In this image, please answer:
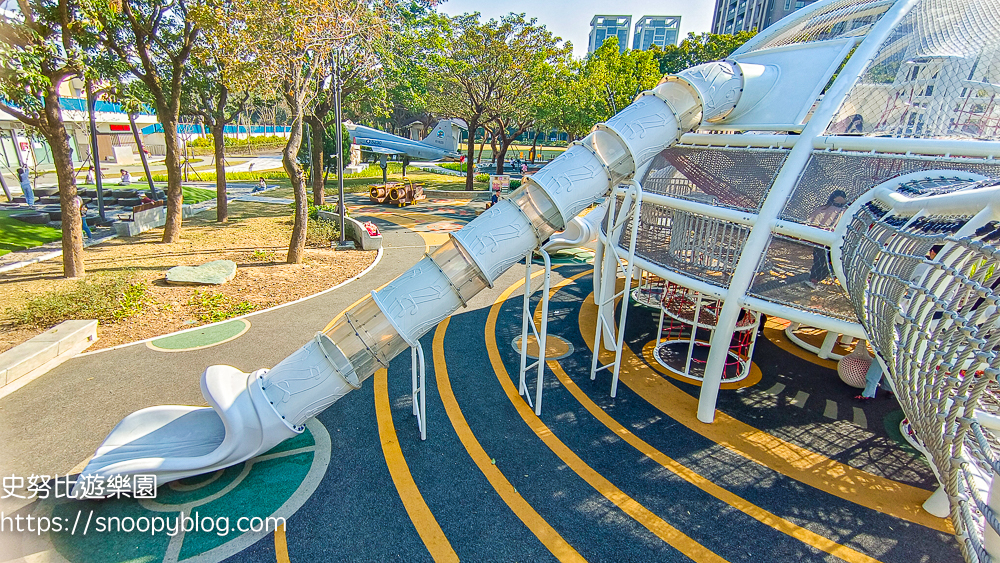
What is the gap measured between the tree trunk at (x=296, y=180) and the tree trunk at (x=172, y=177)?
465 cm

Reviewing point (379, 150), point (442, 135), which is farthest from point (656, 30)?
point (379, 150)

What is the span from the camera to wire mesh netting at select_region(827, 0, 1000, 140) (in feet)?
20.7

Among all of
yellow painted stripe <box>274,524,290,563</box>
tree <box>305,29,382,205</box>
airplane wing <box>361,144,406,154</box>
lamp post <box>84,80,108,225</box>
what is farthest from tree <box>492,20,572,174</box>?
yellow painted stripe <box>274,524,290,563</box>

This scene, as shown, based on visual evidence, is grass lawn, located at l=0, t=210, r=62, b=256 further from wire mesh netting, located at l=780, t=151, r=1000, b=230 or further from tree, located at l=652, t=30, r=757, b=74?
tree, located at l=652, t=30, r=757, b=74

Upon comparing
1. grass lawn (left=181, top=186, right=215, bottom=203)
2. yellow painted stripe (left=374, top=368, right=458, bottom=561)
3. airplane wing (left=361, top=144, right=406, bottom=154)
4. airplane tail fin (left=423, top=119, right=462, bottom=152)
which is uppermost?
airplane tail fin (left=423, top=119, right=462, bottom=152)

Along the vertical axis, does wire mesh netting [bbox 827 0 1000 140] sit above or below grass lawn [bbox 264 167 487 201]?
above

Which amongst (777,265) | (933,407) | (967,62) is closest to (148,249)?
(777,265)

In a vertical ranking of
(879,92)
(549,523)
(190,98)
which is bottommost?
(549,523)

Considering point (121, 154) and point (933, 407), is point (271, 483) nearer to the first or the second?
point (933, 407)

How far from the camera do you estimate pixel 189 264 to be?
14.8 m

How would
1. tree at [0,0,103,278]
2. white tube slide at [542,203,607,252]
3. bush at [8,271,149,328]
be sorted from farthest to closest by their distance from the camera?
white tube slide at [542,203,607,252], bush at [8,271,149,328], tree at [0,0,103,278]

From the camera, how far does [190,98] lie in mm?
21391

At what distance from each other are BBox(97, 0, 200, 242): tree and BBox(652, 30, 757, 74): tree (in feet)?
130

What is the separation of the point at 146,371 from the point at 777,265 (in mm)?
11567
